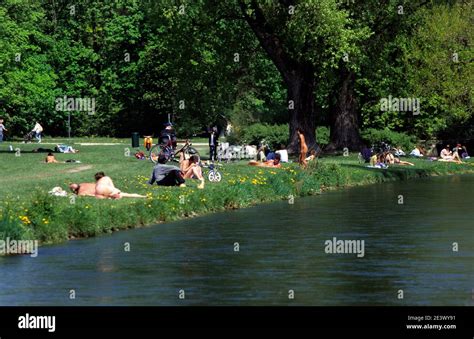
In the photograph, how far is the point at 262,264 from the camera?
29.2 m

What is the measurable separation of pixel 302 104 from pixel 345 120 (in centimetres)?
631

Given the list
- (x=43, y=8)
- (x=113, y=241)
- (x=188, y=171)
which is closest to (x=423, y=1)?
(x=188, y=171)

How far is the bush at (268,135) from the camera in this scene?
7794 cm

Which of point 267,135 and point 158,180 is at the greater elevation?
point 267,135

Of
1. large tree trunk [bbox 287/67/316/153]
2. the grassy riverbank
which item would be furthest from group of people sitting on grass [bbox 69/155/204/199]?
large tree trunk [bbox 287/67/316/153]

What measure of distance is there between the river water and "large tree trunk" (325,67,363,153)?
32918 millimetres

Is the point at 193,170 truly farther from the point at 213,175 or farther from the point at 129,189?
the point at 129,189

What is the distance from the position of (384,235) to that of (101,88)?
67505 mm

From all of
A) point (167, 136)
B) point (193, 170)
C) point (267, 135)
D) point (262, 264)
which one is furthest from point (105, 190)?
point (267, 135)

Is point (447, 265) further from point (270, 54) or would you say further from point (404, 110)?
point (404, 110)

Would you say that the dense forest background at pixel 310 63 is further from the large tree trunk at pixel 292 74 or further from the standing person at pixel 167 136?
the standing person at pixel 167 136

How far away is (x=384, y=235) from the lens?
118 ft

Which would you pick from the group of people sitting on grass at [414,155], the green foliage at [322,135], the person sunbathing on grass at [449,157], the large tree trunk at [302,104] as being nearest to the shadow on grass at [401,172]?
the group of people sitting on grass at [414,155]
